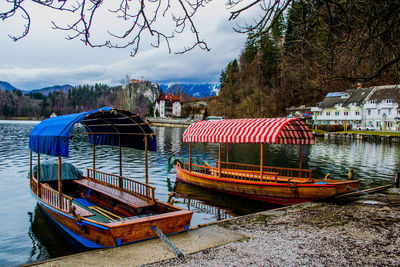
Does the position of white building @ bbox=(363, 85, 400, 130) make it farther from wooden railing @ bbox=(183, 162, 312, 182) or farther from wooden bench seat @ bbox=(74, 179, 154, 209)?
wooden bench seat @ bbox=(74, 179, 154, 209)

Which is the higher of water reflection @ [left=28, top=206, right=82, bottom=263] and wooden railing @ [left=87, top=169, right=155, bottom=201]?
wooden railing @ [left=87, top=169, right=155, bottom=201]

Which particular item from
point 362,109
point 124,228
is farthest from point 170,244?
point 362,109

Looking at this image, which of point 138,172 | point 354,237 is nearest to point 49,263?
point 354,237

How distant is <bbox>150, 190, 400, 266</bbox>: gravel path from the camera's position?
21.1ft

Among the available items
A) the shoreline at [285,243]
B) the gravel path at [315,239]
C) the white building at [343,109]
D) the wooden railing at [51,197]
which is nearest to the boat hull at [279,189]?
the gravel path at [315,239]

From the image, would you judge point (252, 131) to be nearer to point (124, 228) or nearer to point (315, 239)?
point (315, 239)

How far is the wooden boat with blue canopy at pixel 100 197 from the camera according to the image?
7.42 metres

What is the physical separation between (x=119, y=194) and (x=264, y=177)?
8394 millimetres

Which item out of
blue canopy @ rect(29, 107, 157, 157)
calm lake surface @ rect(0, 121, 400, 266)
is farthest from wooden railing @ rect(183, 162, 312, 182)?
blue canopy @ rect(29, 107, 157, 157)

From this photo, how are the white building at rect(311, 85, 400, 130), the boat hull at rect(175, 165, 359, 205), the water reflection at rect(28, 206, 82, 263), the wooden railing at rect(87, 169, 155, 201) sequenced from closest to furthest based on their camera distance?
the water reflection at rect(28, 206, 82, 263)
the wooden railing at rect(87, 169, 155, 201)
the boat hull at rect(175, 165, 359, 205)
the white building at rect(311, 85, 400, 130)

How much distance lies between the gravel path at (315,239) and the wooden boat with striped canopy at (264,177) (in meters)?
1.46

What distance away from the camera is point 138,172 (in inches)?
885

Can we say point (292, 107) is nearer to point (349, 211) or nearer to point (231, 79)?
point (231, 79)

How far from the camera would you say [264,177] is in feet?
51.4
